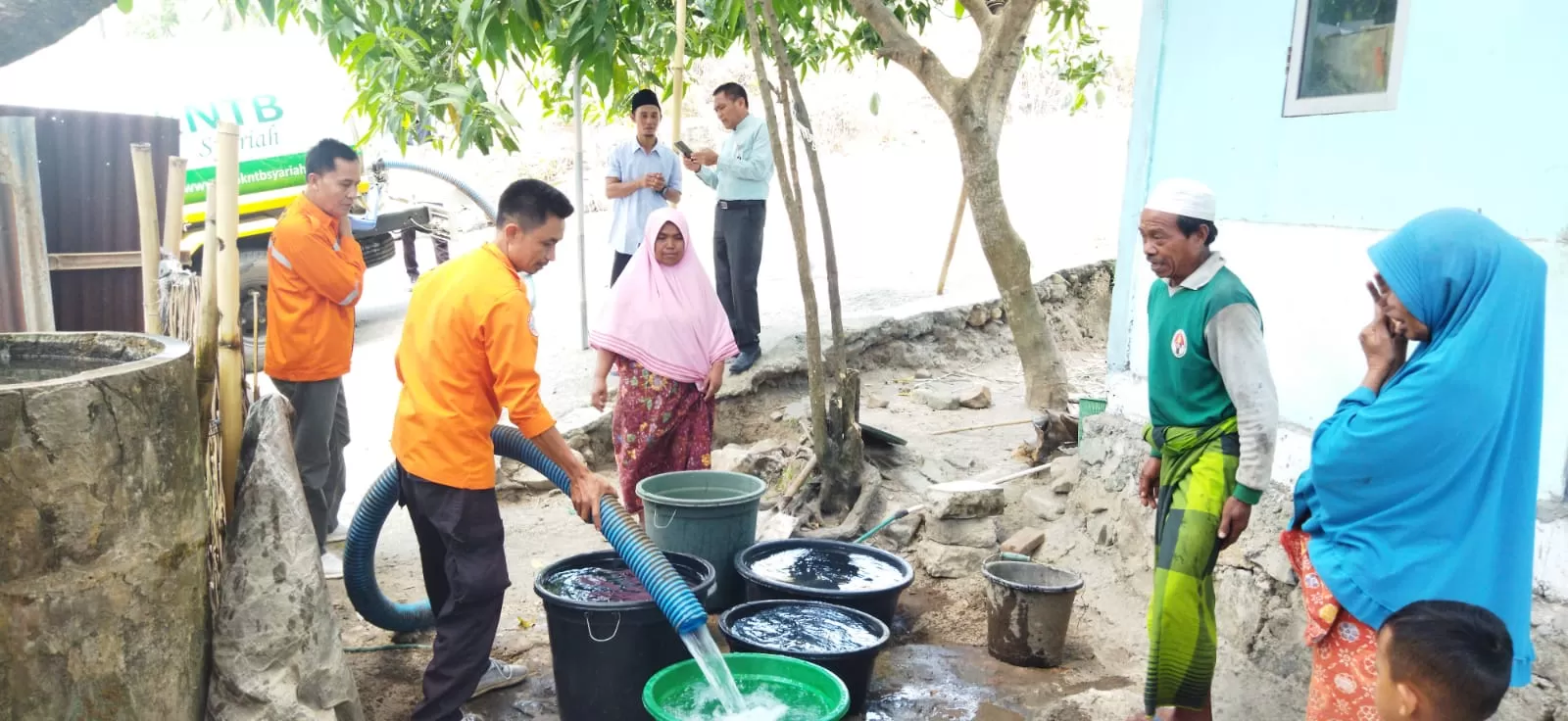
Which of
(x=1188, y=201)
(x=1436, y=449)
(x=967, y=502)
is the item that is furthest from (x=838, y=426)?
(x=1436, y=449)

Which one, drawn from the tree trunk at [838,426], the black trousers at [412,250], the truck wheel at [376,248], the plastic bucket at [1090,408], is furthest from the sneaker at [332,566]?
the black trousers at [412,250]

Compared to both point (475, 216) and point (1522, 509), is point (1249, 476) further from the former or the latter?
point (475, 216)

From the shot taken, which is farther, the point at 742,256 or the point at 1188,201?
the point at 742,256

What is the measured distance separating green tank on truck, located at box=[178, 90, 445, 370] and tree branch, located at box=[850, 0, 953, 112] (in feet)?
16.4

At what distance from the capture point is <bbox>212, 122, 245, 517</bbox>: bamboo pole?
2703 millimetres

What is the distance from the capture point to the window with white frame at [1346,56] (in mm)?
3064

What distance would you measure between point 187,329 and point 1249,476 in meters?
2.81

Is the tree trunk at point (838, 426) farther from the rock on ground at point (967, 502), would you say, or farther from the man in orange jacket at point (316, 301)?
the man in orange jacket at point (316, 301)

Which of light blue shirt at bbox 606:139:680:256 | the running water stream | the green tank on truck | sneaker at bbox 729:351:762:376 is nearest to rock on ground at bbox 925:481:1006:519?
the running water stream

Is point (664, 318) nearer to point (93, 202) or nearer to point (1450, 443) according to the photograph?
point (93, 202)

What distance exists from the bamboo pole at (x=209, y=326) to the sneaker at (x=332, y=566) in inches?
75.7

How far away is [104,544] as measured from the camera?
88.0 inches

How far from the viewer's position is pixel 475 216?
701 inches

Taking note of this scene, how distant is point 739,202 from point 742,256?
0.33 meters
